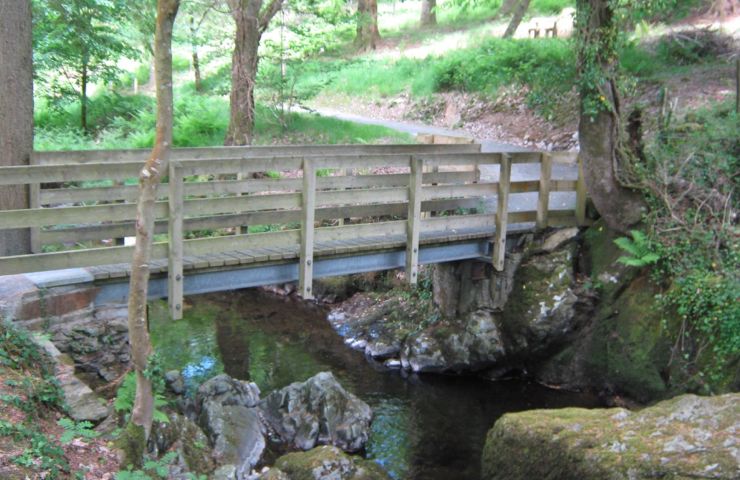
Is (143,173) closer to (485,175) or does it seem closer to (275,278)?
(275,278)

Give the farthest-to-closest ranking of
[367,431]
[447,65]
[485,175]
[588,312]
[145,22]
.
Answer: [447,65]
[145,22]
[485,175]
[588,312]
[367,431]

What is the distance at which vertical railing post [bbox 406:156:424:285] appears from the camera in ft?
33.3

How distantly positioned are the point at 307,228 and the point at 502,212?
3282 mm

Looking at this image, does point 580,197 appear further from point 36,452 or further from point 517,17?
point 517,17

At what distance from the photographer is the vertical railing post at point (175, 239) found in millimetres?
8156

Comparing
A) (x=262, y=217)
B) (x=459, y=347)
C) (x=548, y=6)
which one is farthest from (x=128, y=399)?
(x=548, y=6)

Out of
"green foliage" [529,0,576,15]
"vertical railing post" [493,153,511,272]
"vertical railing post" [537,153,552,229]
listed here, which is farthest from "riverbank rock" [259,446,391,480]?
"green foliage" [529,0,576,15]

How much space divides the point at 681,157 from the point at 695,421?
19.5 ft

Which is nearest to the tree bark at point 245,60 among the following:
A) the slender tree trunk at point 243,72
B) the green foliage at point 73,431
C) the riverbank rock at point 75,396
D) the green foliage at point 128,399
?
the slender tree trunk at point 243,72

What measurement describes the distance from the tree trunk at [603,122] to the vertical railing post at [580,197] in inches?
10.2

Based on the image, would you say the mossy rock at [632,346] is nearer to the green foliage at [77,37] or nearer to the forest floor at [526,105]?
the forest floor at [526,105]

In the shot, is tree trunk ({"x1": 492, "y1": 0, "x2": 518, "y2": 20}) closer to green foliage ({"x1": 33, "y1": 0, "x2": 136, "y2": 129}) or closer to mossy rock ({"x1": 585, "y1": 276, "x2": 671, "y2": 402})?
green foliage ({"x1": 33, "y1": 0, "x2": 136, "y2": 129})

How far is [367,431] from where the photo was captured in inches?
375

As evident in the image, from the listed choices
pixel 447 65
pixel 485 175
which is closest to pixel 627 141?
pixel 485 175
